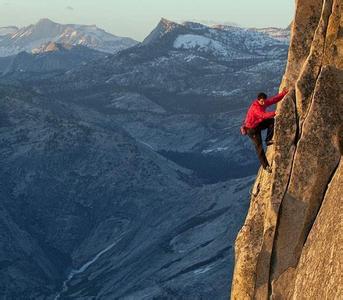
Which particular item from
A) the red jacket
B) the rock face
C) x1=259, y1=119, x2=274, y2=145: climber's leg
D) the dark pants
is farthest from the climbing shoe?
the red jacket

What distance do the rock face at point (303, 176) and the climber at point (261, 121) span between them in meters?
0.50

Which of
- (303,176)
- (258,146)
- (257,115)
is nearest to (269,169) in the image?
(258,146)

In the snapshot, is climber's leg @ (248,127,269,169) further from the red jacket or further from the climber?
the red jacket

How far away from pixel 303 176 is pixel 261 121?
3196 mm

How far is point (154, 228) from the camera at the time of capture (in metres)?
193

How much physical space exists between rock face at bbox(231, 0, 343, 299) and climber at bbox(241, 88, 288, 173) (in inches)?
19.6

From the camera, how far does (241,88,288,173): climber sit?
24.6 meters

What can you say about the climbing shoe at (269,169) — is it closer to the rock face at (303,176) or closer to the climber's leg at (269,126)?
the rock face at (303,176)

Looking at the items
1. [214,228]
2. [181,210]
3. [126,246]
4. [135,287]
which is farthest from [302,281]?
[181,210]

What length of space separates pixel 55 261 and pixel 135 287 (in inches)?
1901

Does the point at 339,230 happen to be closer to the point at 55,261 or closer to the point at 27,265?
the point at 27,265

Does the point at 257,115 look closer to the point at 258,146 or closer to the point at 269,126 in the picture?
the point at 269,126

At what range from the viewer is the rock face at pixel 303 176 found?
72.1ft

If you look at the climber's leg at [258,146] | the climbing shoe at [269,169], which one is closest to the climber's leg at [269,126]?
the climber's leg at [258,146]
